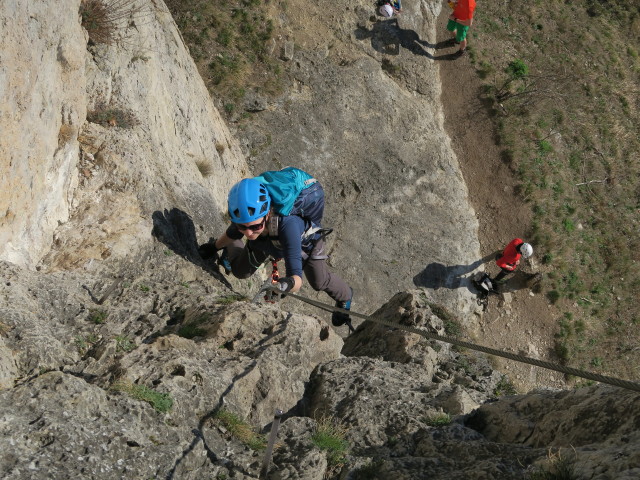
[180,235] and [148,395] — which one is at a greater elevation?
[148,395]

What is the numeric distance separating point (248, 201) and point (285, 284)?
1493mm

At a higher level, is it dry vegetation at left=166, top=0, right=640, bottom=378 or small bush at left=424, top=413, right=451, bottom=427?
small bush at left=424, top=413, right=451, bottom=427

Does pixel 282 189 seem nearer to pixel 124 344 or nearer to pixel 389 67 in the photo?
pixel 124 344

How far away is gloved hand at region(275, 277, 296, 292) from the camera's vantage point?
994 cm

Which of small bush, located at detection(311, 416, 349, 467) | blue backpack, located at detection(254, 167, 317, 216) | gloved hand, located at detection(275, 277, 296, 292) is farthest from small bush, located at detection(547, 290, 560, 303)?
small bush, located at detection(311, 416, 349, 467)

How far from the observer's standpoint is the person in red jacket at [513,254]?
71.1 feet

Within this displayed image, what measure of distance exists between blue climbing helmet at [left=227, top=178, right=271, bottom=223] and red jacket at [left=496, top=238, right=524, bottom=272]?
13.5m

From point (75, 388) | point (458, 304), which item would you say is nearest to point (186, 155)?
point (75, 388)

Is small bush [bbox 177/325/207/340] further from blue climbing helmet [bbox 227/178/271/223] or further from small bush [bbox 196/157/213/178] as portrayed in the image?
small bush [bbox 196/157/213/178]

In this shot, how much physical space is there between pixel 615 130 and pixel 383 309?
1858 centimetres

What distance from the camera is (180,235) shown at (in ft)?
39.4

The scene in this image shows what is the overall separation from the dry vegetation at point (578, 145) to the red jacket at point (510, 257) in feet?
7.27

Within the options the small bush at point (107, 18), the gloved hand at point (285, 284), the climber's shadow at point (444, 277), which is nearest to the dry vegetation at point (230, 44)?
the small bush at point (107, 18)

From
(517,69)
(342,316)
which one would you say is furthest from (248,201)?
(517,69)
